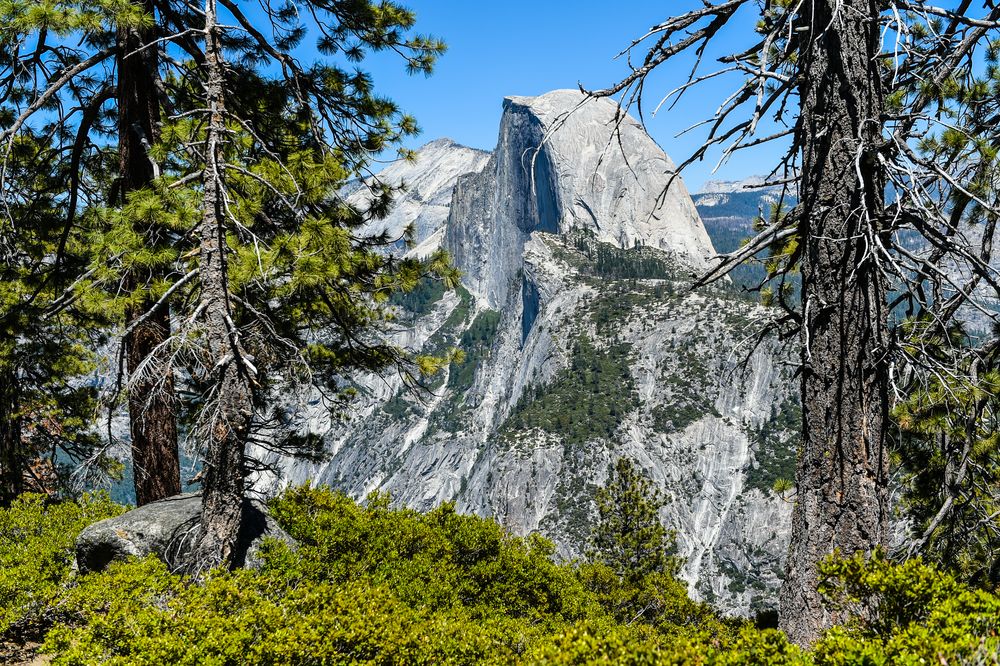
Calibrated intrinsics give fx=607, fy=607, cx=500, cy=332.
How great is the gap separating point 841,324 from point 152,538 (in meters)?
7.06

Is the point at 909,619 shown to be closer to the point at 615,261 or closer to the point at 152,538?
the point at 152,538

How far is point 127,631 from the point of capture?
386cm

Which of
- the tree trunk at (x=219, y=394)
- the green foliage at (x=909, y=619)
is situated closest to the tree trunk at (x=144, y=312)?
the tree trunk at (x=219, y=394)

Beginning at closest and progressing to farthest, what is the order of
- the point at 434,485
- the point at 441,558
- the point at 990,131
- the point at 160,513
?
the point at 990,131, the point at 160,513, the point at 441,558, the point at 434,485

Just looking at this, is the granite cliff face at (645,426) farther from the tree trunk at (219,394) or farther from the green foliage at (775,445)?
the tree trunk at (219,394)

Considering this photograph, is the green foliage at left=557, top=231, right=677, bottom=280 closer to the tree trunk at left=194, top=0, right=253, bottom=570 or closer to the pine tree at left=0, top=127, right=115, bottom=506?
the pine tree at left=0, top=127, right=115, bottom=506

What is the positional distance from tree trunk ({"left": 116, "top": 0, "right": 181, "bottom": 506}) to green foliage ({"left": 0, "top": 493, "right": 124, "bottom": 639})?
1.04 m

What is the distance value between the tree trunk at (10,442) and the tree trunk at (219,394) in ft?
26.7

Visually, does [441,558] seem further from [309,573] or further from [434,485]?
[434,485]

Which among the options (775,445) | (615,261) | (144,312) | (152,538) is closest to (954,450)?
(152,538)

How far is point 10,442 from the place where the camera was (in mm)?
12734

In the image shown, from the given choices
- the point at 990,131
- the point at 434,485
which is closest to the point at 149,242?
the point at 990,131

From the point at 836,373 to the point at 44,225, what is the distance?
1057cm

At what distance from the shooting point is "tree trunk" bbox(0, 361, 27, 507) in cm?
1188
